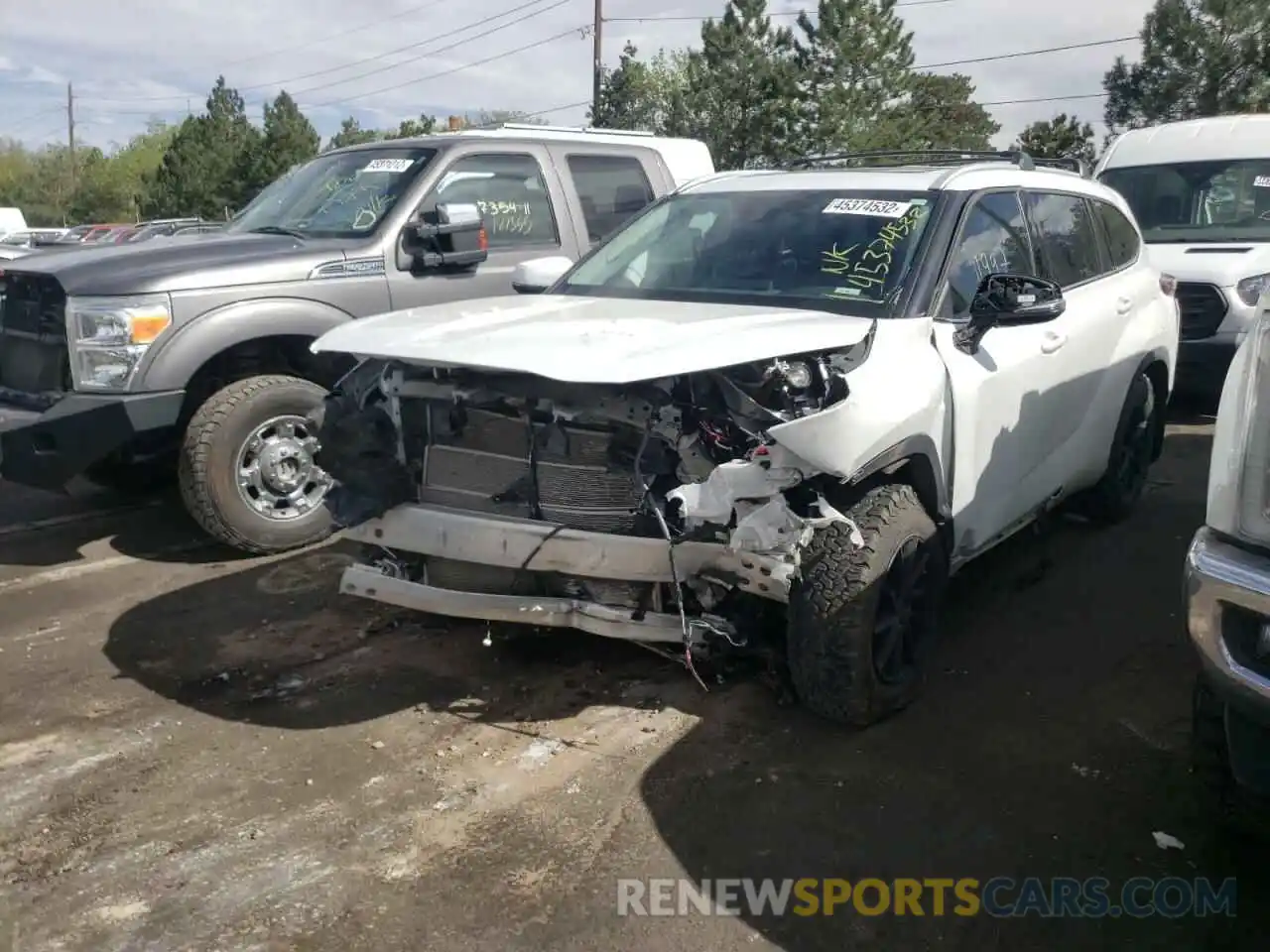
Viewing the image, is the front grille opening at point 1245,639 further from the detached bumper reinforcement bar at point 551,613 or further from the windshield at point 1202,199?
the windshield at point 1202,199

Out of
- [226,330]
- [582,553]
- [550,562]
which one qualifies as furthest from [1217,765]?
[226,330]

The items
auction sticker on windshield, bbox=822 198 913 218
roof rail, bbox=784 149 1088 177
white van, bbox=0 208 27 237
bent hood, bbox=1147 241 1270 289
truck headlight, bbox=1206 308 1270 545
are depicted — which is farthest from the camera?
white van, bbox=0 208 27 237

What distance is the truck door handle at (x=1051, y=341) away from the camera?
4.59 metres

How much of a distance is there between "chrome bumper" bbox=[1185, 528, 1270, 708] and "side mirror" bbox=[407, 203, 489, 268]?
14.5 feet

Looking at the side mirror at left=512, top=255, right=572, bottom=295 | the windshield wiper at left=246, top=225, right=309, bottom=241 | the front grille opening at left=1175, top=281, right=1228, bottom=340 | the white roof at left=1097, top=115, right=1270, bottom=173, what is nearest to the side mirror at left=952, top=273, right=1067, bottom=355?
the side mirror at left=512, top=255, right=572, bottom=295

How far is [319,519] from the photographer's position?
574 cm

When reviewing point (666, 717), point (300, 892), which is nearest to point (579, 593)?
point (666, 717)

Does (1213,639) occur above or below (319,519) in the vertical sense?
above

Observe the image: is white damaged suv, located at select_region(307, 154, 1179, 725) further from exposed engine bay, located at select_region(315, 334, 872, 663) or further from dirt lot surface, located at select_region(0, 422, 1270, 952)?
dirt lot surface, located at select_region(0, 422, 1270, 952)

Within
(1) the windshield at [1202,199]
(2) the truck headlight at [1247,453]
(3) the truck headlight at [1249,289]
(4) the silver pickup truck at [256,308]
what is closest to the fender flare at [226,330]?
(4) the silver pickup truck at [256,308]

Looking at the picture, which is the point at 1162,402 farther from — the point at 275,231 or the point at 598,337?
the point at 275,231

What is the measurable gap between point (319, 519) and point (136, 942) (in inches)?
124

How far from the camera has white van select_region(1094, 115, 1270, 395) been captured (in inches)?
317

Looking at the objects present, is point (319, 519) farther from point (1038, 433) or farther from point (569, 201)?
point (1038, 433)
